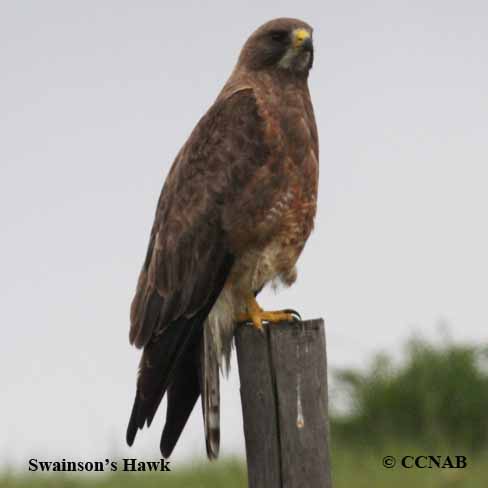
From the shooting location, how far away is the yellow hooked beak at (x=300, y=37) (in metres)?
6.87

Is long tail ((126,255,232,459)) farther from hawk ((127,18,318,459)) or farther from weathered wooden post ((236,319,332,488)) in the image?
weathered wooden post ((236,319,332,488))

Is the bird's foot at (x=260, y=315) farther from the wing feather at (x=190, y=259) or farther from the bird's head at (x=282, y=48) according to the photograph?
the bird's head at (x=282, y=48)

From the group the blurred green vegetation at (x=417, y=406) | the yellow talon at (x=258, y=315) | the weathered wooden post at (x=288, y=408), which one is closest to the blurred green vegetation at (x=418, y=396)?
the blurred green vegetation at (x=417, y=406)

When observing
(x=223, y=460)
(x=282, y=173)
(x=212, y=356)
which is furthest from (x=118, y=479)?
(x=282, y=173)

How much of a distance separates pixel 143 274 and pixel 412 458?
12.1 feet

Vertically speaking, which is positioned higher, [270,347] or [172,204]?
[172,204]

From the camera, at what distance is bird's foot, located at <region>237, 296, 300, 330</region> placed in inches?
256

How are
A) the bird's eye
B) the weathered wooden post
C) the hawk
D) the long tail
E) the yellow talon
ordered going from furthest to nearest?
the bird's eye
the yellow talon
the hawk
the long tail
the weathered wooden post

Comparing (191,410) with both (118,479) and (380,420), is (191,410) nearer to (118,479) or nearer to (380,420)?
(118,479)

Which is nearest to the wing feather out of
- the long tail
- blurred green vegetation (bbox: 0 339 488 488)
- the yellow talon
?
the long tail

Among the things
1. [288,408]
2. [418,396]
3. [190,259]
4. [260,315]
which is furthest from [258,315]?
[418,396]

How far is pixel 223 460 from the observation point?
30.0 feet

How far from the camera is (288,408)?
572cm

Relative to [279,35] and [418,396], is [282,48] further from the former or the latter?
[418,396]
